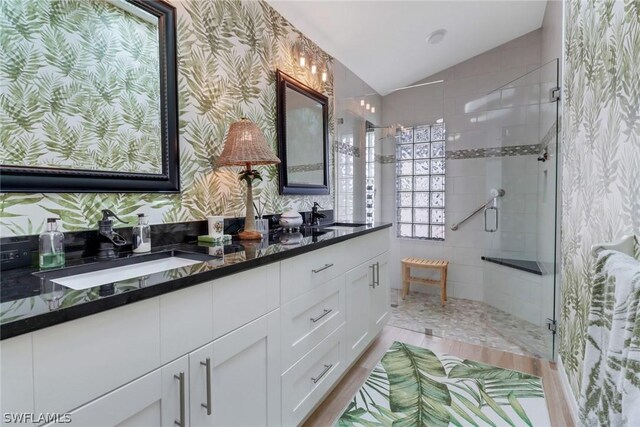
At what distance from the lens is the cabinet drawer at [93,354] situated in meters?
0.63

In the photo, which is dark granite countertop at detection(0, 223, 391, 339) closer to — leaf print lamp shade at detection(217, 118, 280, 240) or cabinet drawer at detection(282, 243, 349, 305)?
cabinet drawer at detection(282, 243, 349, 305)

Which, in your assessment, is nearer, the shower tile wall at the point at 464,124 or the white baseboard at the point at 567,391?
the white baseboard at the point at 567,391

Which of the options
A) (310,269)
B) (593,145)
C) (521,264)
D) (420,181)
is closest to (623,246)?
(593,145)

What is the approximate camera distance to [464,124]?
136 inches

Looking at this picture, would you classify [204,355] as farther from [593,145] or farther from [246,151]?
[593,145]

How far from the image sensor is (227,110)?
5.82ft

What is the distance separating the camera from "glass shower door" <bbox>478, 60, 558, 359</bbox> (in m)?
2.31

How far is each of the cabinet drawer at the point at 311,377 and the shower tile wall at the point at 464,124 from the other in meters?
1.98

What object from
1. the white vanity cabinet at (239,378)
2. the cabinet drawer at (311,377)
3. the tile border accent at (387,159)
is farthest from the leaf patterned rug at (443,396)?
the tile border accent at (387,159)

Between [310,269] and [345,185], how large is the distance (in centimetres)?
166

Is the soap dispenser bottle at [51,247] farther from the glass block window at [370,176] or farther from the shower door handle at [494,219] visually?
the shower door handle at [494,219]

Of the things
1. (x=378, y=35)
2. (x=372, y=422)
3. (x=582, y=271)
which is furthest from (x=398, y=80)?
(x=372, y=422)

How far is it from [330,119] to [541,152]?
1.79 m

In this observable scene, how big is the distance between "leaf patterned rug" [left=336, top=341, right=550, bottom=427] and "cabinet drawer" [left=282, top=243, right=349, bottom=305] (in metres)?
0.73
